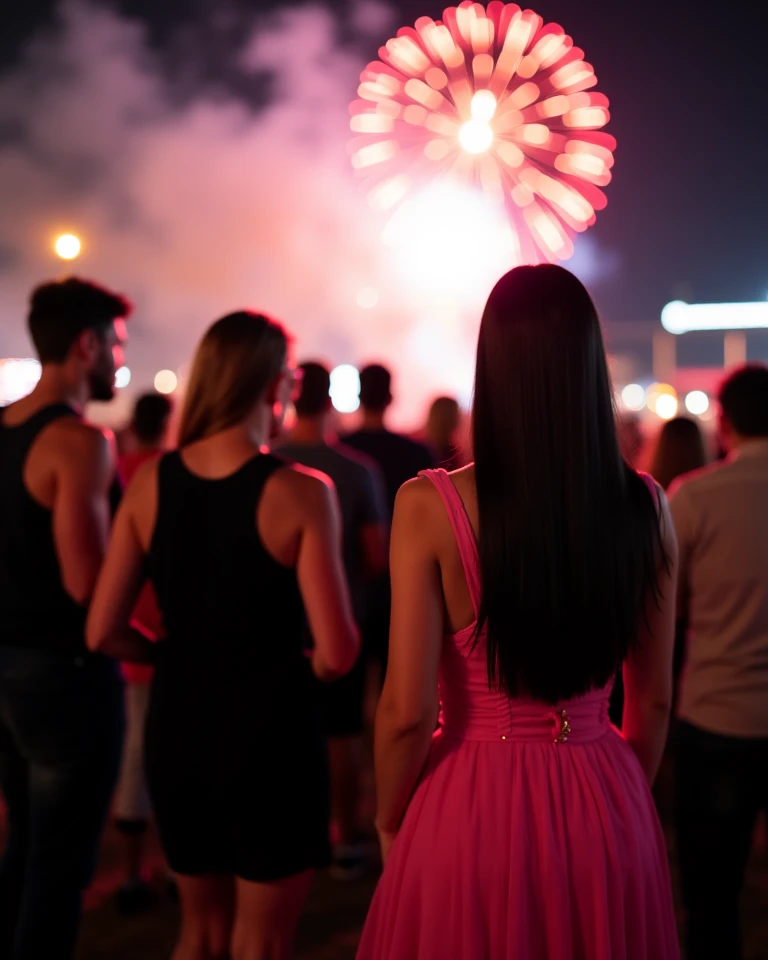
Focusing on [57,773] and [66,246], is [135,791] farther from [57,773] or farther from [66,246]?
[66,246]

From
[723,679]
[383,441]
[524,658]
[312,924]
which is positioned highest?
[383,441]

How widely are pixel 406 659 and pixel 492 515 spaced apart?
31 cm

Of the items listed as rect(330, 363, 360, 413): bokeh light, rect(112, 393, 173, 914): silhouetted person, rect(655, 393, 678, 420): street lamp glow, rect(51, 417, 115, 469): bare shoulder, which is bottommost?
rect(112, 393, 173, 914): silhouetted person

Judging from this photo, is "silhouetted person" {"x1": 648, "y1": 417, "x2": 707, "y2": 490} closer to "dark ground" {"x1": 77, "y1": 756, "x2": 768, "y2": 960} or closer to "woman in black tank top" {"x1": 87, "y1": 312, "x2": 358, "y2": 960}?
"dark ground" {"x1": 77, "y1": 756, "x2": 768, "y2": 960}

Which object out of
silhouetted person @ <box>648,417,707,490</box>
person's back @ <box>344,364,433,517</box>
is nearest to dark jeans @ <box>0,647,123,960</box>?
person's back @ <box>344,364,433,517</box>

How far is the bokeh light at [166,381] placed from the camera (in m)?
44.9

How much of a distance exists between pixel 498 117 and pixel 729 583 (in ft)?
36.3

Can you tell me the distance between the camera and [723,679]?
2621 millimetres

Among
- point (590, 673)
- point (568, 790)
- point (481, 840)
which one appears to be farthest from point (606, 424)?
point (481, 840)

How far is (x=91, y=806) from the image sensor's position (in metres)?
2.50

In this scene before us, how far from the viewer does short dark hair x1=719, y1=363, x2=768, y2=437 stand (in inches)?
105

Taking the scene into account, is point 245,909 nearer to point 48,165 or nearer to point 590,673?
point 590,673

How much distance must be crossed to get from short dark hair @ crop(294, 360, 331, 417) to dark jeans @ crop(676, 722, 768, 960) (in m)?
2.17

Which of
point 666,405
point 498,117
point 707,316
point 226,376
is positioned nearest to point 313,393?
point 226,376
